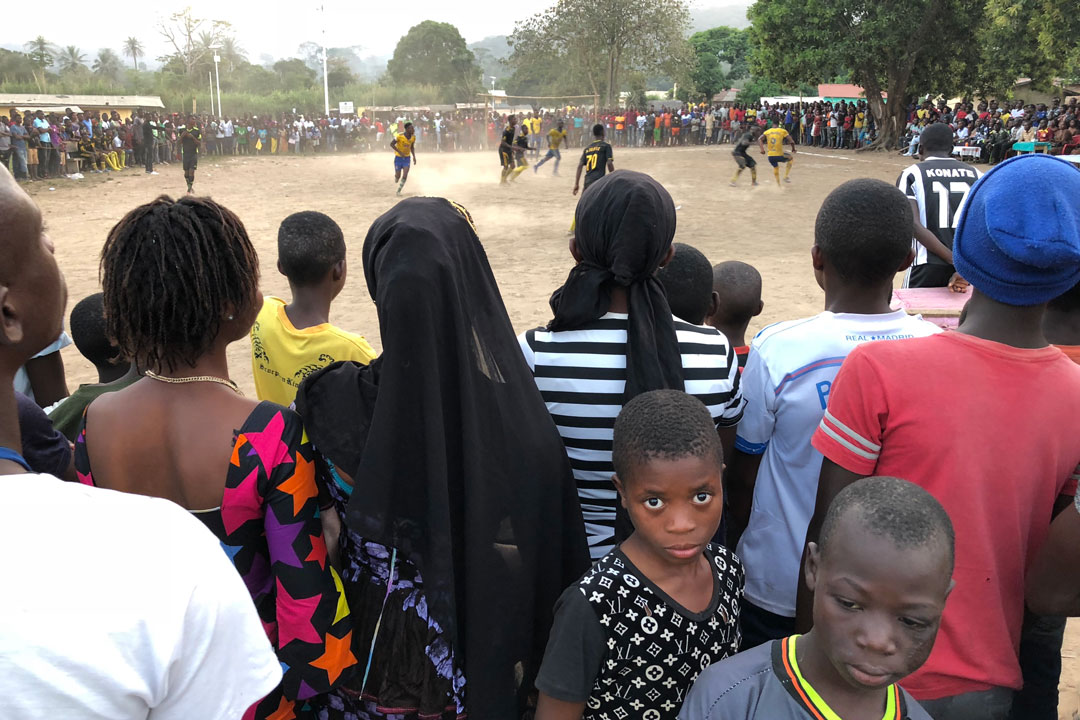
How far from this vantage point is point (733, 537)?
9.11ft

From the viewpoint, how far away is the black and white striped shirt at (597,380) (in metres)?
2.11

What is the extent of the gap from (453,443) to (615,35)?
161 feet

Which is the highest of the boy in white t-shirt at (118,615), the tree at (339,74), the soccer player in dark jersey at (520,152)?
the tree at (339,74)

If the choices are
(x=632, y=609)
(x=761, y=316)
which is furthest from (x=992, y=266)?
(x=761, y=316)

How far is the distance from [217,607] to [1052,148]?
24212 millimetres

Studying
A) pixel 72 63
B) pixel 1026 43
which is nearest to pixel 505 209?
pixel 1026 43

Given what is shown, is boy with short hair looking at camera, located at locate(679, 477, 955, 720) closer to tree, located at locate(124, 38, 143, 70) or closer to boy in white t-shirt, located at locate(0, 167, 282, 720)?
boy in white t-shirt, located at locate(0, 167, 282, 720)

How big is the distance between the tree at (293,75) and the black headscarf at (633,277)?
2893 inches

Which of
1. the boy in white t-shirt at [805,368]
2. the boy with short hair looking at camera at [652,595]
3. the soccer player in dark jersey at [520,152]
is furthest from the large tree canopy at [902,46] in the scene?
the boy with short hair looking at camera at [652,595]

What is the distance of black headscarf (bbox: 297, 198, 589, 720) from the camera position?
1.76 metres

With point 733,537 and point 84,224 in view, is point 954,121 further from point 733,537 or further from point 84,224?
point 733,537

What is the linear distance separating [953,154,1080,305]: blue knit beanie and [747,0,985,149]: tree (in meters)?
29.5

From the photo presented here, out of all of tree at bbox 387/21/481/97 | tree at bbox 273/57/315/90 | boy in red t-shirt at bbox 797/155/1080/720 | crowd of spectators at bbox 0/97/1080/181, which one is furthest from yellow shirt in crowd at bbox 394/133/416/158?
tree at bbox 387/21/481/97

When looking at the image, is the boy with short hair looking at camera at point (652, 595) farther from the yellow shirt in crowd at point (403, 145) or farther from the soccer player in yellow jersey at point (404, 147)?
the yellow shirt in crowd at point (403, 145)
